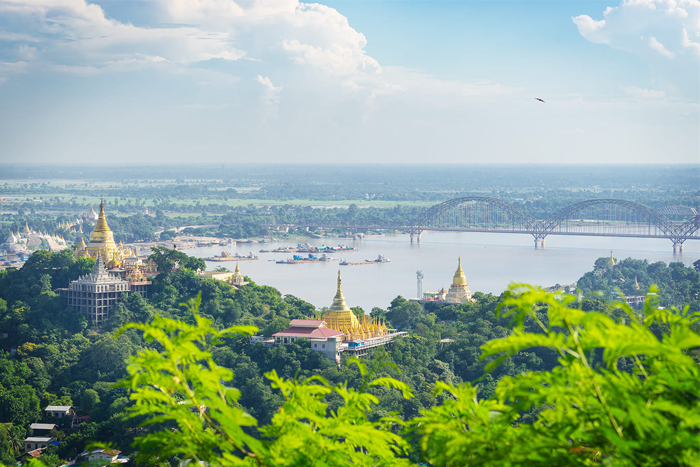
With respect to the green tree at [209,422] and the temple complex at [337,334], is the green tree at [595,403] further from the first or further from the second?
the temple complex at [337,334]

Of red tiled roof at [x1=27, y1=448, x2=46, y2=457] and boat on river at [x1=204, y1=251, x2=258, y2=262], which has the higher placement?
boat on river at [x1=204, y1=251, x2=258, y2=262]

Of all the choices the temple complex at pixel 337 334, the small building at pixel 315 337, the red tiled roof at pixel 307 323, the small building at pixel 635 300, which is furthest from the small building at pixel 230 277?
the small building at pixel 635 300

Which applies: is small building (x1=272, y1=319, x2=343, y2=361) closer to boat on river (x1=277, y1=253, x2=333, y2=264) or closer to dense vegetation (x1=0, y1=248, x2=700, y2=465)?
dense vegetation (x1=0, y1=248, x2=700, y2=465)

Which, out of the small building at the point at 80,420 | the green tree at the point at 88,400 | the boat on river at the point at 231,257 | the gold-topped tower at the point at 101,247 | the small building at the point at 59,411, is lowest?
the boat on river at the point at 231,257

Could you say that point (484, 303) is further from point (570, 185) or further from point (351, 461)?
point (570, 185)

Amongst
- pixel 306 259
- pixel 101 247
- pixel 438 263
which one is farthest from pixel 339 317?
pixel 306 259

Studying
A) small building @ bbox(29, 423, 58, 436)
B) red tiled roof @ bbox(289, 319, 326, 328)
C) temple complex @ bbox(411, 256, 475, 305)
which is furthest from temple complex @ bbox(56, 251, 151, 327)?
temple complex @ bbox(411, 256, 475, 305)
